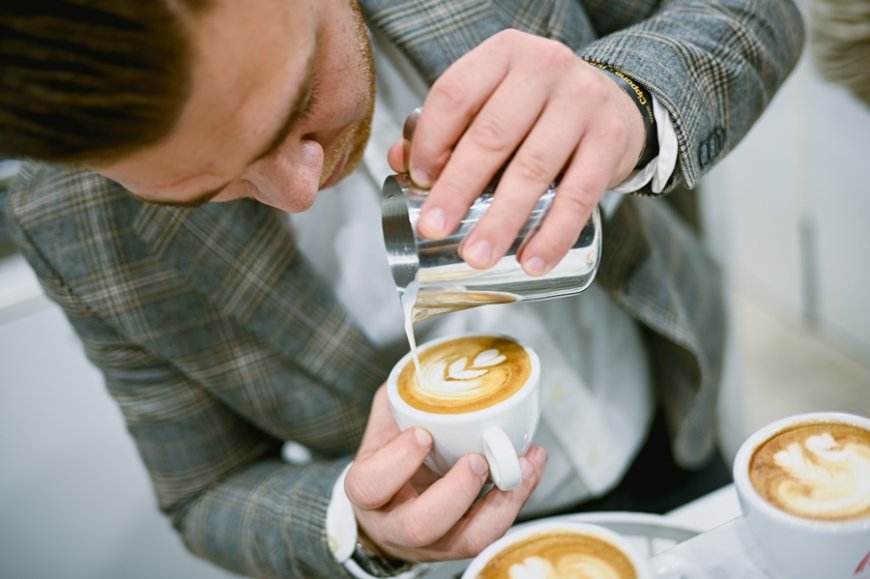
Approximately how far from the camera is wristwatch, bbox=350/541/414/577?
2.64ft

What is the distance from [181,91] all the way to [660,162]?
443mm

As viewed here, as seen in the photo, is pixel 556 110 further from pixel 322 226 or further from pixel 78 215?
pixel 78 215

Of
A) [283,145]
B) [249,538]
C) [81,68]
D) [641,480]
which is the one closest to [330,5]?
[283,145]

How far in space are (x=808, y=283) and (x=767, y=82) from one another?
158 cm

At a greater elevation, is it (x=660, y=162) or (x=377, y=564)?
(x=660, y=162)

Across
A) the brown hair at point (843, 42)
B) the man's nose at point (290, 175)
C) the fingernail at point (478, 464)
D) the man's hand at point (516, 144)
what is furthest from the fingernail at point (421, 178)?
the brown hair at point (843, 42)

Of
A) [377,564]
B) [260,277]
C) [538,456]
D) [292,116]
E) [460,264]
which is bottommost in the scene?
[377,564]

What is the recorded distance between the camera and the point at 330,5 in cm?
66

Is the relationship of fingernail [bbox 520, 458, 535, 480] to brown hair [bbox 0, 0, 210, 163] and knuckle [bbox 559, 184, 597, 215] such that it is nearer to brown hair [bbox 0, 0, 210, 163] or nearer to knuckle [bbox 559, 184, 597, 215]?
knuckle [bbox 559, 184, 597, 215]

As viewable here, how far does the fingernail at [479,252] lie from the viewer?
567mm

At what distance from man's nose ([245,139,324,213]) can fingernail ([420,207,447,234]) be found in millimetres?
141

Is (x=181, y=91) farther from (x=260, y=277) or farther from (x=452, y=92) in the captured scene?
(x=260, y=277)

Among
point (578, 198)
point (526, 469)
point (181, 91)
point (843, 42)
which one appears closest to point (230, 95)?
point (181, 91)

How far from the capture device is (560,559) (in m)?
0.56
